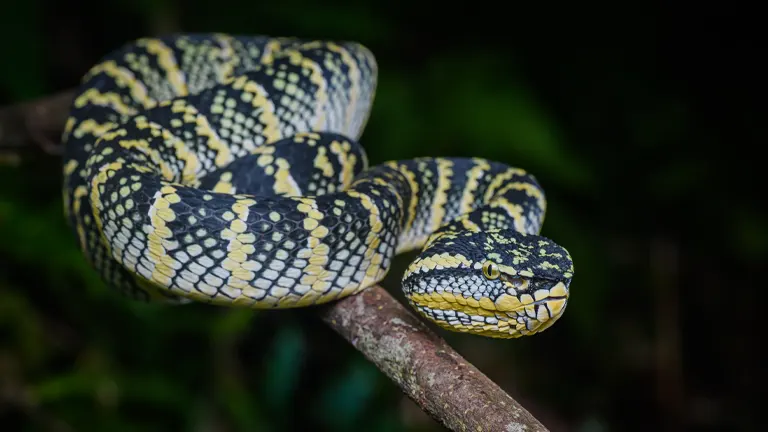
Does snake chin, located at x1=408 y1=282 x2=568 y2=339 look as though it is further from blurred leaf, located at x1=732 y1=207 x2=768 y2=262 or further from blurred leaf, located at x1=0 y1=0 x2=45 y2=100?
blurred leaf, located at x1=732 y1=207 x2=768 y2=262

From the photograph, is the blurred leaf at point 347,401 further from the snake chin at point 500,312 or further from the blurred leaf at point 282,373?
the snake chin at point 500,312

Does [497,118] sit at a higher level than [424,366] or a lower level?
lower

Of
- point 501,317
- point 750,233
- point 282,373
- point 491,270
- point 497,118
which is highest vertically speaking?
point 491,270

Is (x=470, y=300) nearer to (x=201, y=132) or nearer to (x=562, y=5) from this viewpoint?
(x=201, y=132)

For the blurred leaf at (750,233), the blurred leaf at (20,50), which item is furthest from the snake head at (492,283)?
the blurred leaf at (750,233)

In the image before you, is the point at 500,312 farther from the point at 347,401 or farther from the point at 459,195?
the point at 347,401

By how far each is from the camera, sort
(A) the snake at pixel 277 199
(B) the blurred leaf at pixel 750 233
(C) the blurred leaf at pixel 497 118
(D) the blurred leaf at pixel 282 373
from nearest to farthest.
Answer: (A) the snake at pixel 277 199
(D) the blurred leaf at pixel 282 373
(C) the blurred leaf at pixel 497 118
(B) the blurred leaf at pixel 750 233

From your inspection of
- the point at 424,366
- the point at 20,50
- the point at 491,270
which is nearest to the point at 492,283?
the point at 491,270

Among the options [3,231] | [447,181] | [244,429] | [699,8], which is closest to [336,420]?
[244,429]
